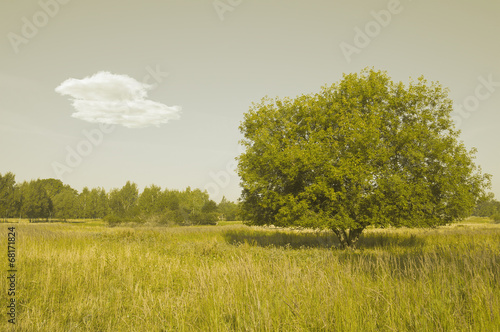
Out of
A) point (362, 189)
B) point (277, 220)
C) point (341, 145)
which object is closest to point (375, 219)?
point (362, 189)

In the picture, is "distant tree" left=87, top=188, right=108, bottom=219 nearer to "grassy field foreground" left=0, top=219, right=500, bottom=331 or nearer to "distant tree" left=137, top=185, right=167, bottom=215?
"distant tree" left=137, top=185, right=167, bottom=215

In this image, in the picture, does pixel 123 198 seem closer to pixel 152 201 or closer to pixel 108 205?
pixel 108 205

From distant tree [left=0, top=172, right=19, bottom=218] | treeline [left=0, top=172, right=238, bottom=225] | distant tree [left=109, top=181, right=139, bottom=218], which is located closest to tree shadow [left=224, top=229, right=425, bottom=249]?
treeline [left=0, top=172, right=238, bottom=225]

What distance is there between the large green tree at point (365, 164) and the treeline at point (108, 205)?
4180 cm

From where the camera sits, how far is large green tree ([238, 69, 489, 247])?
1445 centimetres

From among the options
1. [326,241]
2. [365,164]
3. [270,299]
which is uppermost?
[365,164]

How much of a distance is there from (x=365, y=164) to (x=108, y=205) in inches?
3452

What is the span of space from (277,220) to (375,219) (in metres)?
5.31

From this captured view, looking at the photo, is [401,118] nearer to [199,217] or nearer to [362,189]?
[362,189]

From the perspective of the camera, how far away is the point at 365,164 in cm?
1455

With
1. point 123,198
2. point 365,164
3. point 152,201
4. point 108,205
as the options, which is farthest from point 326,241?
point 123,198

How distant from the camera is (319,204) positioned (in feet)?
51.5

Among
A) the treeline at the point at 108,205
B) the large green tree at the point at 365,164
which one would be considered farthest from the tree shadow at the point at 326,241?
the treeline at the point at 108,205

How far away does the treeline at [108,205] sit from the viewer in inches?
2355
